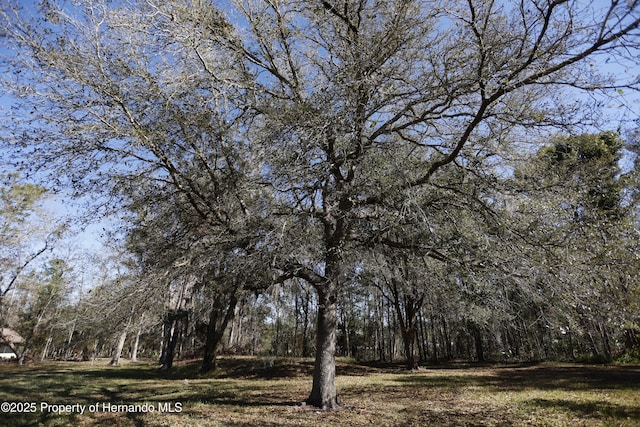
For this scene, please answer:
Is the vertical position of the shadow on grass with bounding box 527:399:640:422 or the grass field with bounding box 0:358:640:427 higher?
the shadow on grass with bounding box 527:399:640:422

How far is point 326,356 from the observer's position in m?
7.38

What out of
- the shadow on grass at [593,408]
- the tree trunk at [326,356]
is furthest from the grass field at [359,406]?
the tree trunk at [326,356]

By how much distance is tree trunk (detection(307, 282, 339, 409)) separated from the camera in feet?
23.6

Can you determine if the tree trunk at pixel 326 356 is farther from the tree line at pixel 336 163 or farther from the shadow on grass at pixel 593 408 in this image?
the shadow on grass at pixel 593 408

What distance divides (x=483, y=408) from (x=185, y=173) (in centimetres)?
794

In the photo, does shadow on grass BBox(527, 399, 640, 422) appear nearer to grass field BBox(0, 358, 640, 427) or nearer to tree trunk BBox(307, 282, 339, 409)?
grass field BBox(0, 358, 640, 427)

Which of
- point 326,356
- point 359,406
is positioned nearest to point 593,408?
point 359,406

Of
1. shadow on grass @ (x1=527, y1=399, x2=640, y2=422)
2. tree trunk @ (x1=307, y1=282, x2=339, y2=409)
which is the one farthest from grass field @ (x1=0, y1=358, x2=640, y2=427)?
tree trunk @ (x1=307, y1=282, x2=339, y2=409)

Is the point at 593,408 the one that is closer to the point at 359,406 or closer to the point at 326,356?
the point at 359,406

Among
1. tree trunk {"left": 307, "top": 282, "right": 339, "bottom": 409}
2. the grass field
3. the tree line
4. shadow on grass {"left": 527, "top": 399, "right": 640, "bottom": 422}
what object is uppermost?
the tree line

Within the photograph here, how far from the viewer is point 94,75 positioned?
5.77m

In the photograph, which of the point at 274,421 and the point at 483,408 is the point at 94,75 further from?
the point at 483,408

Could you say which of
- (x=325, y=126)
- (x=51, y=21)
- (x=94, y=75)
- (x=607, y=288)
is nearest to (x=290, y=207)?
(x=325, y=126)

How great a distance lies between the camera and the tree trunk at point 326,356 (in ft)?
23.6
